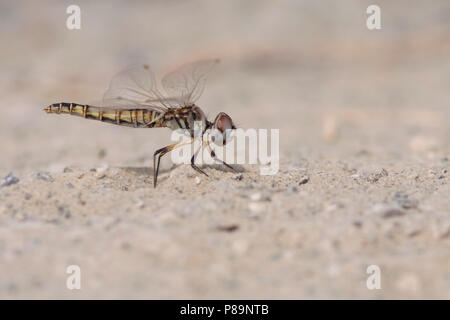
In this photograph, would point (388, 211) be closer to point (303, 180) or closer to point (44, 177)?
point (303, 180)

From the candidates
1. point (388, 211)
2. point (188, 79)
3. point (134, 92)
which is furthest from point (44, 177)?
point (388, 211)

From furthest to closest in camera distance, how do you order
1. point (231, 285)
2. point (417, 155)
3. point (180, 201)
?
point (417, 155), point (180, 201), point (231, 285)

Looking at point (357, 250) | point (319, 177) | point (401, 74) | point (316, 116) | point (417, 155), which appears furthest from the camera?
point (401, 74)

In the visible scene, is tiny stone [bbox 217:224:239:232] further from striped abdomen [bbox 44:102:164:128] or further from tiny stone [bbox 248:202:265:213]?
striped abdomen [bbox 44:102:164:128]

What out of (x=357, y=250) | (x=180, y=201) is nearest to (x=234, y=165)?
(x=180, y=201)

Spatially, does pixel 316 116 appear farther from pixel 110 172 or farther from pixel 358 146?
pixel 110 172

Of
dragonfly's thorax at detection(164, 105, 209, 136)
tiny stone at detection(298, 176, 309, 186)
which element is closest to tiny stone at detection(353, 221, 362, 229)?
tiny stone at detection(298, 176, 309, 186)

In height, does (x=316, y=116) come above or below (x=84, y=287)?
above
